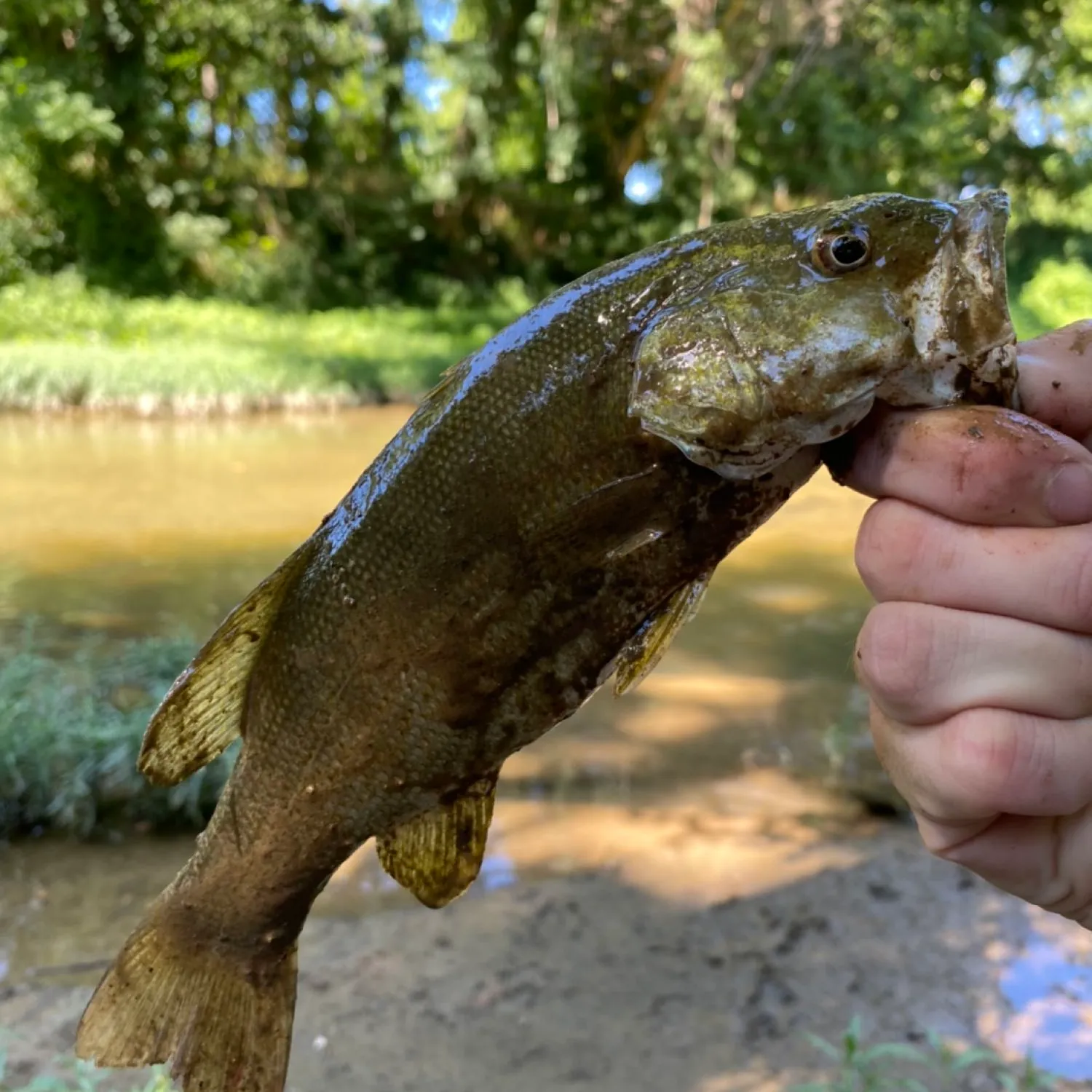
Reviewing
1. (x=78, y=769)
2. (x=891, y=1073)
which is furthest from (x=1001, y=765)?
(x=78, y=769)

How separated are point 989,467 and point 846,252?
34 centimetres

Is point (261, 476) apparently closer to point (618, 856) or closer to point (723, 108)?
point (618, 856)

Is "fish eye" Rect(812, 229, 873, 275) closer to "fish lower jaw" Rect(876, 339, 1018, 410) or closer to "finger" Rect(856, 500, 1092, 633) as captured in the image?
"fish lower jaw" Rect(876, 339, 1018, 410)

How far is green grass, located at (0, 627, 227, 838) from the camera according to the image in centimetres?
414

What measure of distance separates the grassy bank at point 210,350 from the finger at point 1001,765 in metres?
13.6

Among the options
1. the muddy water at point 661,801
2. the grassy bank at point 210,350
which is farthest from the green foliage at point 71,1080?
the grassy bank at point 210,350

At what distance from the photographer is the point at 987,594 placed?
128cm

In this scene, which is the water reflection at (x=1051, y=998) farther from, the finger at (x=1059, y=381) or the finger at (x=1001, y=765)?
the finger at (x=1059, y=381)

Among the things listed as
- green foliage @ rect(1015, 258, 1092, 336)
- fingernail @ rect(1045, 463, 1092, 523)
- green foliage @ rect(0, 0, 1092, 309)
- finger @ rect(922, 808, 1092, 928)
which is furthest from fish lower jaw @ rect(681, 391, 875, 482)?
green foliage @ rect(1015, 258, 1092, 336)

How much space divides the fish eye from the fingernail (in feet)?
1.23

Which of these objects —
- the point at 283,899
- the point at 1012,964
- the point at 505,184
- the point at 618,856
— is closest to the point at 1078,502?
the point at 283,899

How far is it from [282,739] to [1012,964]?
3222mm

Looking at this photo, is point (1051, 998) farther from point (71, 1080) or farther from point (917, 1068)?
point (71, 1080)

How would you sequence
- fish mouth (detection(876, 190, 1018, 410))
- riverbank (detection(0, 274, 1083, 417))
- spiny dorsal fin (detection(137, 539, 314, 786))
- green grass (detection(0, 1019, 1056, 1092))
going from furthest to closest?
riverbank (detection(0, 274, 1083, 417))
green grass (detection(0, 1019, 1056, 1092))
spiny dorsal fin (detection(137, 539, 314, 786))
fish mouth (detection(876, 190, 1018, 410))
